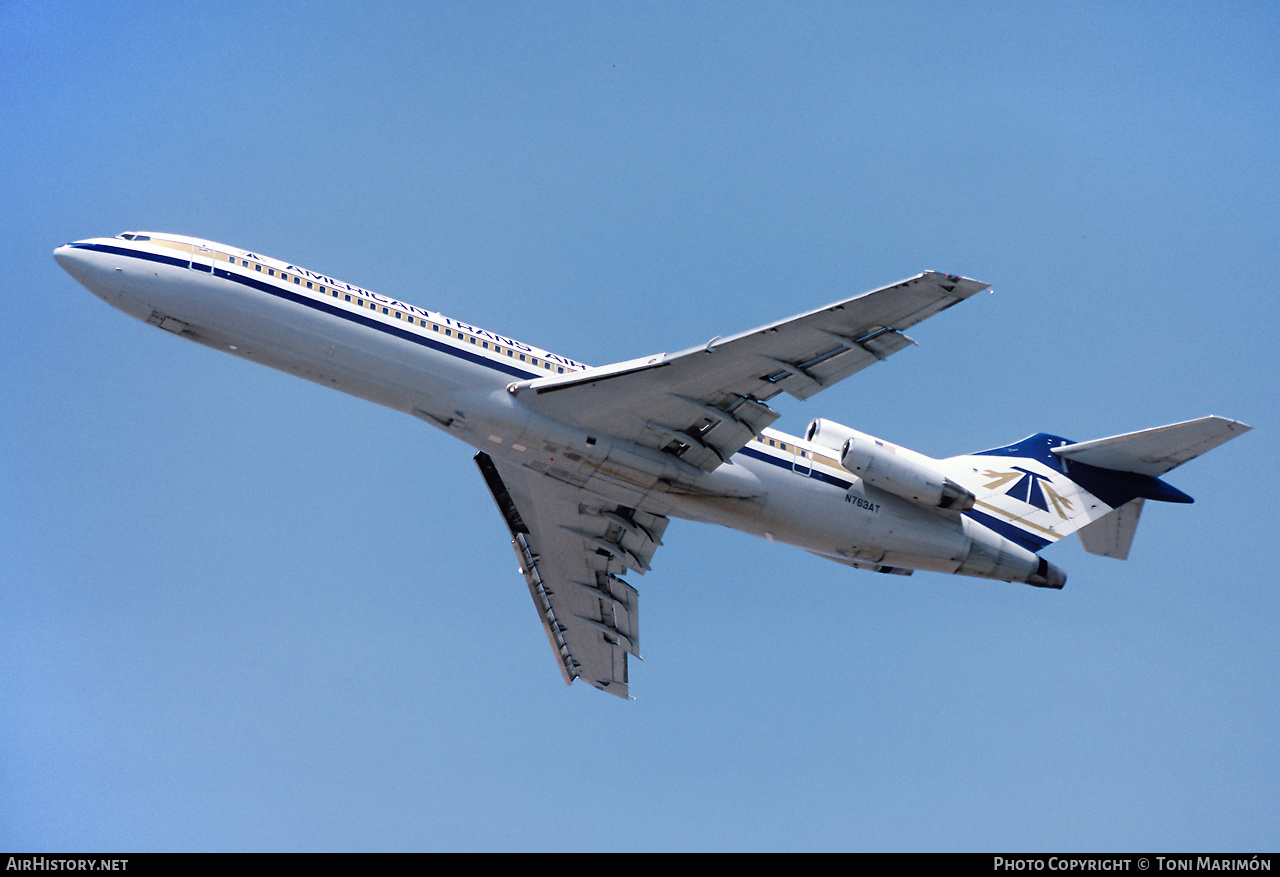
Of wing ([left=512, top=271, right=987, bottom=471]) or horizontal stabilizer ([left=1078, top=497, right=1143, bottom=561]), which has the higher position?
wing ([left=512, top=271, right=987, bottom=471])

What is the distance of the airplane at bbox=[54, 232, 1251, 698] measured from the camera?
23.5m

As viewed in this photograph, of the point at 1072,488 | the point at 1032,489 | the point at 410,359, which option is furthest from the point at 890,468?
the point at 410,359

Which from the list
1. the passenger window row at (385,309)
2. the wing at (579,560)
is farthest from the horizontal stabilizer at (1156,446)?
the passenger window row at (385,309)

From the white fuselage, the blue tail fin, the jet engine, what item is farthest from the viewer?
the blue tail fin

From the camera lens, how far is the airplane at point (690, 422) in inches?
925

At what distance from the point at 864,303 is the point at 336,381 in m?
11.9

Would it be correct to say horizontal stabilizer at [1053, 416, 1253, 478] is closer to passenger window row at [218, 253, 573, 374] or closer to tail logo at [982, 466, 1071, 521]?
Answer: tail logo at [982, 466, 1071, 521]

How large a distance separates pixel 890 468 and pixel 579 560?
9707mm

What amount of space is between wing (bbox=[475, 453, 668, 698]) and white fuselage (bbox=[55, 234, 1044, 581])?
105 inches

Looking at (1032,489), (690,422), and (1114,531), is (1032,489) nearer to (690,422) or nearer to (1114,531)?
(1114,531)

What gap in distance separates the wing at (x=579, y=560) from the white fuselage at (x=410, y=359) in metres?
2.68

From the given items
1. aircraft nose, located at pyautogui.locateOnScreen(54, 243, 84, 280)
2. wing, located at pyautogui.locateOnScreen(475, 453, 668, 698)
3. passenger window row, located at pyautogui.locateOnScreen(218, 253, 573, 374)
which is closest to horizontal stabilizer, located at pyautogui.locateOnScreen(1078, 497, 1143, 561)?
wing, located at pyautogui.locateOnScreen(475, 453, 668, 698)

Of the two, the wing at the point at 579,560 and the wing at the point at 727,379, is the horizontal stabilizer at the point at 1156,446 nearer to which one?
the wing at the point at 727,379

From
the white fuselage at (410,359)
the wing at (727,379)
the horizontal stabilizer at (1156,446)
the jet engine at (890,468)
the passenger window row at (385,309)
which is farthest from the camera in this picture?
the jet engine at (890,468)
